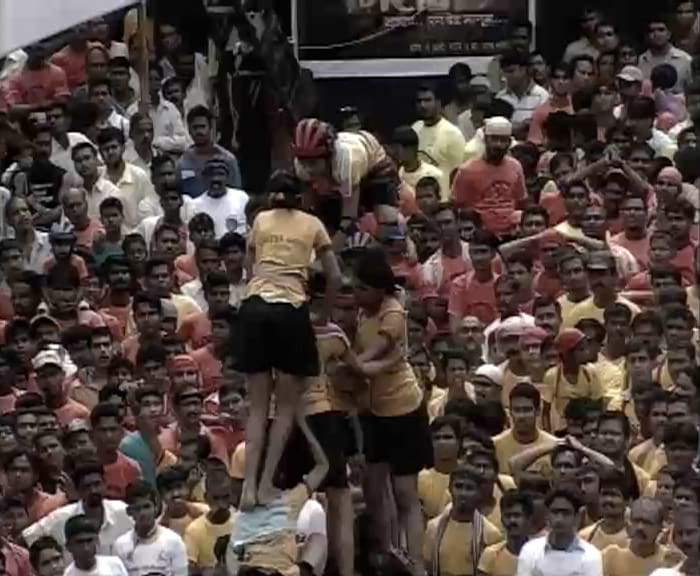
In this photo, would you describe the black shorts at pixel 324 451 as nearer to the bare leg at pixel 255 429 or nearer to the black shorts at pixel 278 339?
the bare leg at pixel 255 429

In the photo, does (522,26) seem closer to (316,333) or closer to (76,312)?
(76,312)

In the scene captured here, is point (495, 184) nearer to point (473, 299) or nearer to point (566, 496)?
point (473, 299)

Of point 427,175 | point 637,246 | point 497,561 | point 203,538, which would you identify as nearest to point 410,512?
point 497,561

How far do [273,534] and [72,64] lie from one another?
26.1ft

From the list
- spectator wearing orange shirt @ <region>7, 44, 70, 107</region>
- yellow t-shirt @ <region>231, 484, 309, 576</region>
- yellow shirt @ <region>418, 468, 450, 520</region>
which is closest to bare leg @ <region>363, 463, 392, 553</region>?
yellow t-shirt @ <region>231, 484, 309, 576</region>

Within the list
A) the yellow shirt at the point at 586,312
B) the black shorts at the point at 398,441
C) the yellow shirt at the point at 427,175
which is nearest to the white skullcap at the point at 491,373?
the yellow shirt at the point at 586,312

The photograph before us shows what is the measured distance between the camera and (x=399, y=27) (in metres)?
21.8

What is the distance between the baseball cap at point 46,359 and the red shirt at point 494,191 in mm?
2945

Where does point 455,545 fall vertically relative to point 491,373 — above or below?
below

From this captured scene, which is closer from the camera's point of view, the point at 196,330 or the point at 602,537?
the point at 602,537

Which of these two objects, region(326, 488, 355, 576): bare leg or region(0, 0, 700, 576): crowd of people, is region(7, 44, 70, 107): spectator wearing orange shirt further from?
region(326, 488, 355, 576): bare leg

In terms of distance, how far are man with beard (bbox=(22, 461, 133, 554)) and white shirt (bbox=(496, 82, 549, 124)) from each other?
5845mm

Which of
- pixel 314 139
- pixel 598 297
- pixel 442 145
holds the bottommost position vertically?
pixel 598 297

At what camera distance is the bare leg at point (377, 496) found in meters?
12.4
